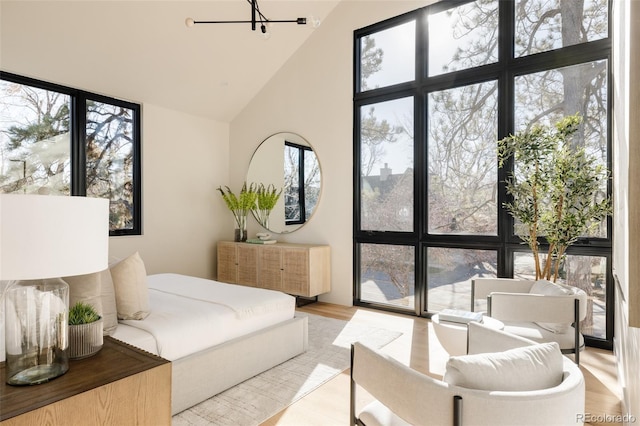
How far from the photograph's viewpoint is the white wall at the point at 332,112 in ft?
15.3

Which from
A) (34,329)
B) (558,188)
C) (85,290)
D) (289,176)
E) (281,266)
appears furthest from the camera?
(289,176)

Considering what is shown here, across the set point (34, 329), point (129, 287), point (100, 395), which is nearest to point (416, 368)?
point (129, 287)

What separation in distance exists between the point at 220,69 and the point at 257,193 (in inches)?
67.7

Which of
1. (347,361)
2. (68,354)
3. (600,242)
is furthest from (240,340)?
(600,242)

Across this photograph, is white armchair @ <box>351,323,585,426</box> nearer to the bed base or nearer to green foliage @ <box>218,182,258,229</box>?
the bed base

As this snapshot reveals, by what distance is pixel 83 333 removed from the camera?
141cm

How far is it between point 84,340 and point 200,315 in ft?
3.44

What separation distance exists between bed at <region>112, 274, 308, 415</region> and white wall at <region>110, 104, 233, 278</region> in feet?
6.21

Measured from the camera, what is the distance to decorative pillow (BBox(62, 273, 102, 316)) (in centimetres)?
171

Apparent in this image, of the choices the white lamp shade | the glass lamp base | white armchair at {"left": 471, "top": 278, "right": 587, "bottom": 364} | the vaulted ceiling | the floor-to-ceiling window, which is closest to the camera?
the white lamp shade

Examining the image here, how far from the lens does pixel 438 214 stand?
13.6 feet

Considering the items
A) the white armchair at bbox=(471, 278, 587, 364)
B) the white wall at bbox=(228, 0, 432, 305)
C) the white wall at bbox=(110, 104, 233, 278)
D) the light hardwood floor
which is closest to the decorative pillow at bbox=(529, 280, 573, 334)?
the white armchair at bbox=(471, 278, 587, 364)

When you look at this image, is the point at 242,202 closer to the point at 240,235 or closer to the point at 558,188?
the point at 240,235

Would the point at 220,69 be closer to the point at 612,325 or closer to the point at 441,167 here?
the point at 441,167
